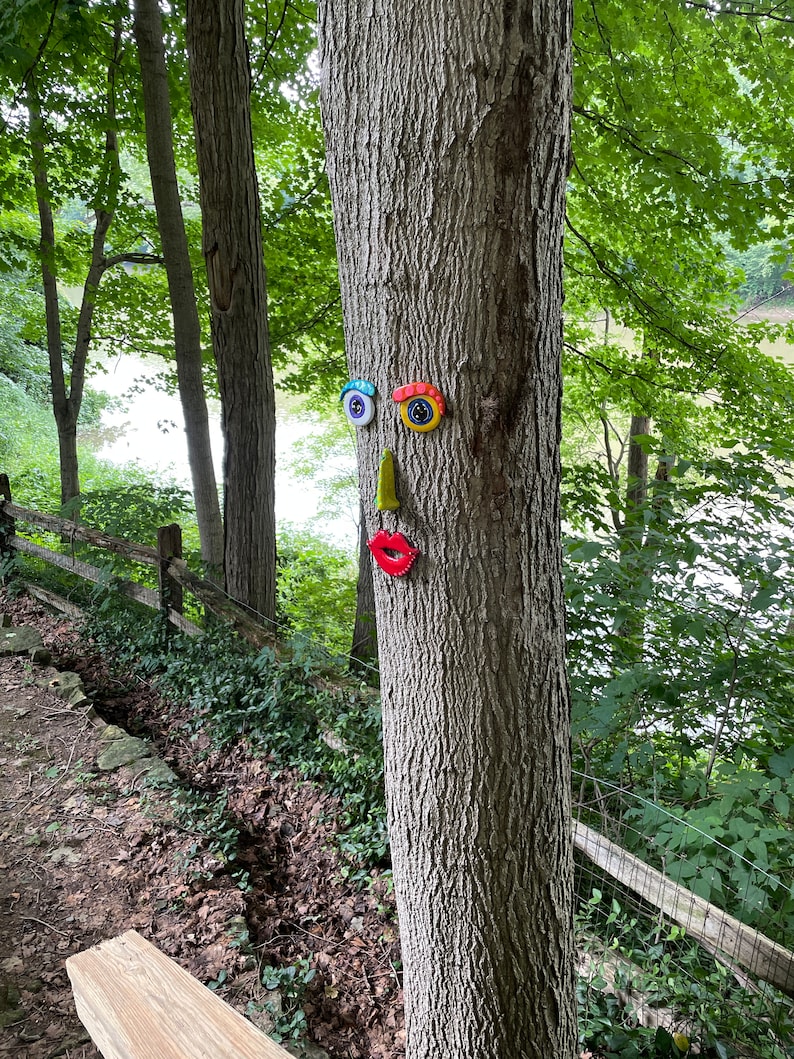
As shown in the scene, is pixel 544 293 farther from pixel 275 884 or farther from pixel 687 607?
pixel 275 884

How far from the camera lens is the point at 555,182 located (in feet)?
4.56

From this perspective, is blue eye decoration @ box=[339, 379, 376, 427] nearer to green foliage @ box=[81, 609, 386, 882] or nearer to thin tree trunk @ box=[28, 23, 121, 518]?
green foliage @ box=[81, 609, 386, 882]

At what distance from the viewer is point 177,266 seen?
19.4ft

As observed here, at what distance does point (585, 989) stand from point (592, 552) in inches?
68.5

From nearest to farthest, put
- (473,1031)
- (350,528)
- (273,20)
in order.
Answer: (473,1031)
(273,20)
(350,528)

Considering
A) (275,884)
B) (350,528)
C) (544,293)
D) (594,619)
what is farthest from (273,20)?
(350,528)

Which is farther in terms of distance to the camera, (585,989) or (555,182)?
(585,989)

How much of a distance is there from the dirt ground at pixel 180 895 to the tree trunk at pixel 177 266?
2203 mm

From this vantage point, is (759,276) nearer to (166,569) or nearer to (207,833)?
(166,569)

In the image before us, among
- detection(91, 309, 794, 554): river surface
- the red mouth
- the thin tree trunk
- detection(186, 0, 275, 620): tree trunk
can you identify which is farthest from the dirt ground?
detection(91, 309, 794, 554): river surface

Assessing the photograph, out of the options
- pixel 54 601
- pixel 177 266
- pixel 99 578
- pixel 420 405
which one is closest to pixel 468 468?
pixel 420 405

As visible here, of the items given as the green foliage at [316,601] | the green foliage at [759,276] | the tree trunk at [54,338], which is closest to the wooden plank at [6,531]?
the tree trunk at [54,338]

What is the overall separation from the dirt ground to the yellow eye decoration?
2.72m

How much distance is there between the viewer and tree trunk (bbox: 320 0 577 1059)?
4.30 ft
